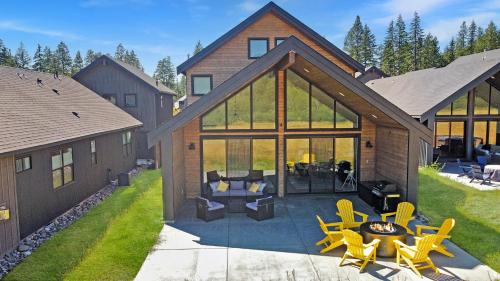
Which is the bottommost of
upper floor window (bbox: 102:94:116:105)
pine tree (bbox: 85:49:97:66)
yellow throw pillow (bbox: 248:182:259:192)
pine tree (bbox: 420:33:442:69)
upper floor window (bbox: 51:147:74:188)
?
yellow throw pillow (bbox: 248:182:259:192)

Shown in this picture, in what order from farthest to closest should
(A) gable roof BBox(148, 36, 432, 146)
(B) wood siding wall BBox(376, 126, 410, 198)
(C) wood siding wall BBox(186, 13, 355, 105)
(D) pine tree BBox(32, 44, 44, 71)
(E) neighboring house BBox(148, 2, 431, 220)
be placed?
(D) pine tree BBox(32, 44, 44, 71)
(C) wood siding wall BBox(186, 13, 355, 105)
(E) neighboring house BBox(148, 2, 431, 220)
(B) wood siding wall BBox(376, 126, 410, 198)
(A) gable roof BBox(148, 36, 432, 146)

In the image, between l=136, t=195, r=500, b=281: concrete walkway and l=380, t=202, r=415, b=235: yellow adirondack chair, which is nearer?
l=136, t=195, r=500, b=281: concrete walkway

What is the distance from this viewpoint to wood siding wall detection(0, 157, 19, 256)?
898 centimetres

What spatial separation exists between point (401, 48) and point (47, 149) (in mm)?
69409

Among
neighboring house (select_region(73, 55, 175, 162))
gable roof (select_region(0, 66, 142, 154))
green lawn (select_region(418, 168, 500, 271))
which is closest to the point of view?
green lawn (select_region(418, 168, 500, 271))

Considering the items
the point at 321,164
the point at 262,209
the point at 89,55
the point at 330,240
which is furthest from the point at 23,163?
the point at 89,55

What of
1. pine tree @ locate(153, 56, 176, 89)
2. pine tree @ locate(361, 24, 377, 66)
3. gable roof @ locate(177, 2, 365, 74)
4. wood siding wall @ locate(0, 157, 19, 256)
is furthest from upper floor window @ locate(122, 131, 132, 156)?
Answer: pine tree @ locate(153, 56, 176, 89)

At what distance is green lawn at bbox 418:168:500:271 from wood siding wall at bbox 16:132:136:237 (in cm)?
1230

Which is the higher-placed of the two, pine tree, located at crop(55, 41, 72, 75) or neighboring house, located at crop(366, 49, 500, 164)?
pine tree, located at crop(55, 41, 72, 75)

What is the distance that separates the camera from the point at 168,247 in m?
9.64

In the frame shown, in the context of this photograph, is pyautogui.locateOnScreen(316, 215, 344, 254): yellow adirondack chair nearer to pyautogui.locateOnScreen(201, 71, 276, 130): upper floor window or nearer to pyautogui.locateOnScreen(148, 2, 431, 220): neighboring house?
pyautogui.locateOnScreen(148, 2, 431, 220): neighboring house

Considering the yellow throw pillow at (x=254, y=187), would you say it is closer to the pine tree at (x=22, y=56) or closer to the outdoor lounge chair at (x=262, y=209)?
the outdoor lounge chair at (x=262, y=209)

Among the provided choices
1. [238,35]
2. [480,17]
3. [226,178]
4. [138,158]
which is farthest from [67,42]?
[480,17]

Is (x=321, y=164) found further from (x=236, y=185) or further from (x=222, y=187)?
(x=222, y=187)
